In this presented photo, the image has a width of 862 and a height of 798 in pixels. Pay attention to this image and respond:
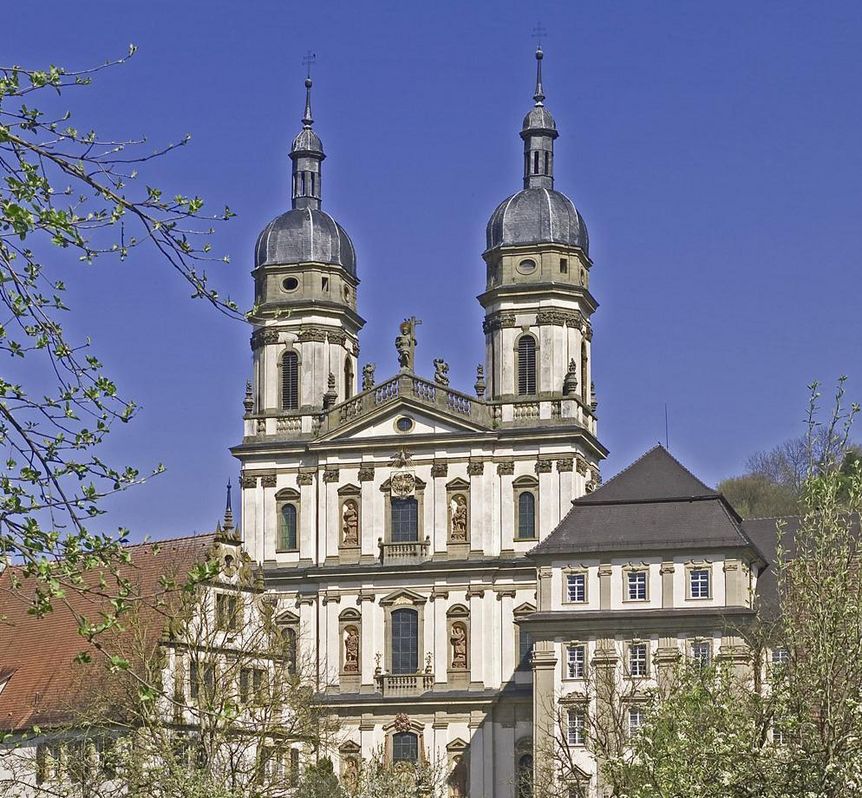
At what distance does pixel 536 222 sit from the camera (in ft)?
267

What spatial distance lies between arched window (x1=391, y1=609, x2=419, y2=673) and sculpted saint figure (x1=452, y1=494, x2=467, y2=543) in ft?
11.1

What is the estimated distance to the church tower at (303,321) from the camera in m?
81.8

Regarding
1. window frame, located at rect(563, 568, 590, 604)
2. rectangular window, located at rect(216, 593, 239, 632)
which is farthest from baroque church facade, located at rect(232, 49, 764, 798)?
rectangular window, located at rect(216, 593, 239, 632)

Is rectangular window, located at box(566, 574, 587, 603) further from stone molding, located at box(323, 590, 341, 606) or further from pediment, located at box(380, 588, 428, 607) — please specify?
stone molding, located at box(323, 590, 341, 606)

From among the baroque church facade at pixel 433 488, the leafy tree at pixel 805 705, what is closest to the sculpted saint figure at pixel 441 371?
the baroque church facade at pixel 433 488

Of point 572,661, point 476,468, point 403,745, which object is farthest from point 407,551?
point 572,661

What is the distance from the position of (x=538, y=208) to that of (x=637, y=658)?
73.1 feet

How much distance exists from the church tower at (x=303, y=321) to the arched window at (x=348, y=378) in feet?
0.11

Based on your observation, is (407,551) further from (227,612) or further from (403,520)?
(227,612)

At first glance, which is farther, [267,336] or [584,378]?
[267,336]

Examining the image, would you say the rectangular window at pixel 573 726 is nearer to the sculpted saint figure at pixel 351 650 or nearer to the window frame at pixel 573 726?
the window frame at pixel 573 726

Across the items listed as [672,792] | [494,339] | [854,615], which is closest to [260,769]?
[672,792]

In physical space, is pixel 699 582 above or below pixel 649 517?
below

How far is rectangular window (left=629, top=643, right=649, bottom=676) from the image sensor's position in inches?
2625
